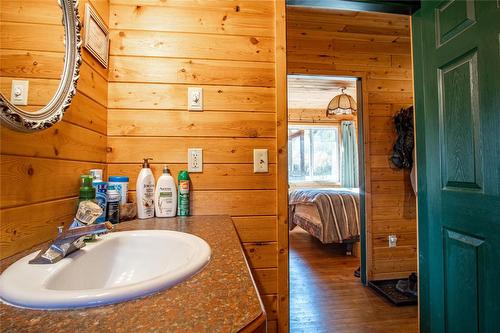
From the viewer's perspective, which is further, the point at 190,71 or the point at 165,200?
the point at 190,71

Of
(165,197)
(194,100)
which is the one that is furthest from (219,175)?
(194,100)

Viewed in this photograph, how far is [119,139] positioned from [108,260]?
62cm

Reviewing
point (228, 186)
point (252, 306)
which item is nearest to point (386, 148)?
point (228, 186)

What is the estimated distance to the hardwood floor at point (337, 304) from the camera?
1670 millimetres

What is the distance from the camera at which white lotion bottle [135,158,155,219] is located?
1048mm

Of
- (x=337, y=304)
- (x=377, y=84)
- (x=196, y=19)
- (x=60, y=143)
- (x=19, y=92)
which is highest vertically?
(x=377, y=84)

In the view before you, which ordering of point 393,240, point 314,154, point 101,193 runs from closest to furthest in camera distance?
point 101,193, point 393,240, point 314,154

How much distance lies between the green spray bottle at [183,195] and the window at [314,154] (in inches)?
200

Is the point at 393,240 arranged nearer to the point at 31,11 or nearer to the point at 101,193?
the point at 101,193

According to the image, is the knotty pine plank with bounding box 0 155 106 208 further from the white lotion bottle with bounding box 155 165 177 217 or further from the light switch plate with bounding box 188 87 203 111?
the light switch plate with bounding box 188 87 203 111

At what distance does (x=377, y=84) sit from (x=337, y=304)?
2137 mm

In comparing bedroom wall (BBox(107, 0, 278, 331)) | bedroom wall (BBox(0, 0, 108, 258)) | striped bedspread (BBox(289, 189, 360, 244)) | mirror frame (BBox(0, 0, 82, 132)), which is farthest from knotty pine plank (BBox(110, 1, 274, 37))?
striped bedspread (BBox(289, 189, 360, 244))

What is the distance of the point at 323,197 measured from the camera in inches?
117

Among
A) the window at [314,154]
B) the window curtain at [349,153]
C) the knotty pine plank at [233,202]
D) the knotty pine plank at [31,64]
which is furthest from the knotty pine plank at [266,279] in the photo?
the window curtain at [349,153]
